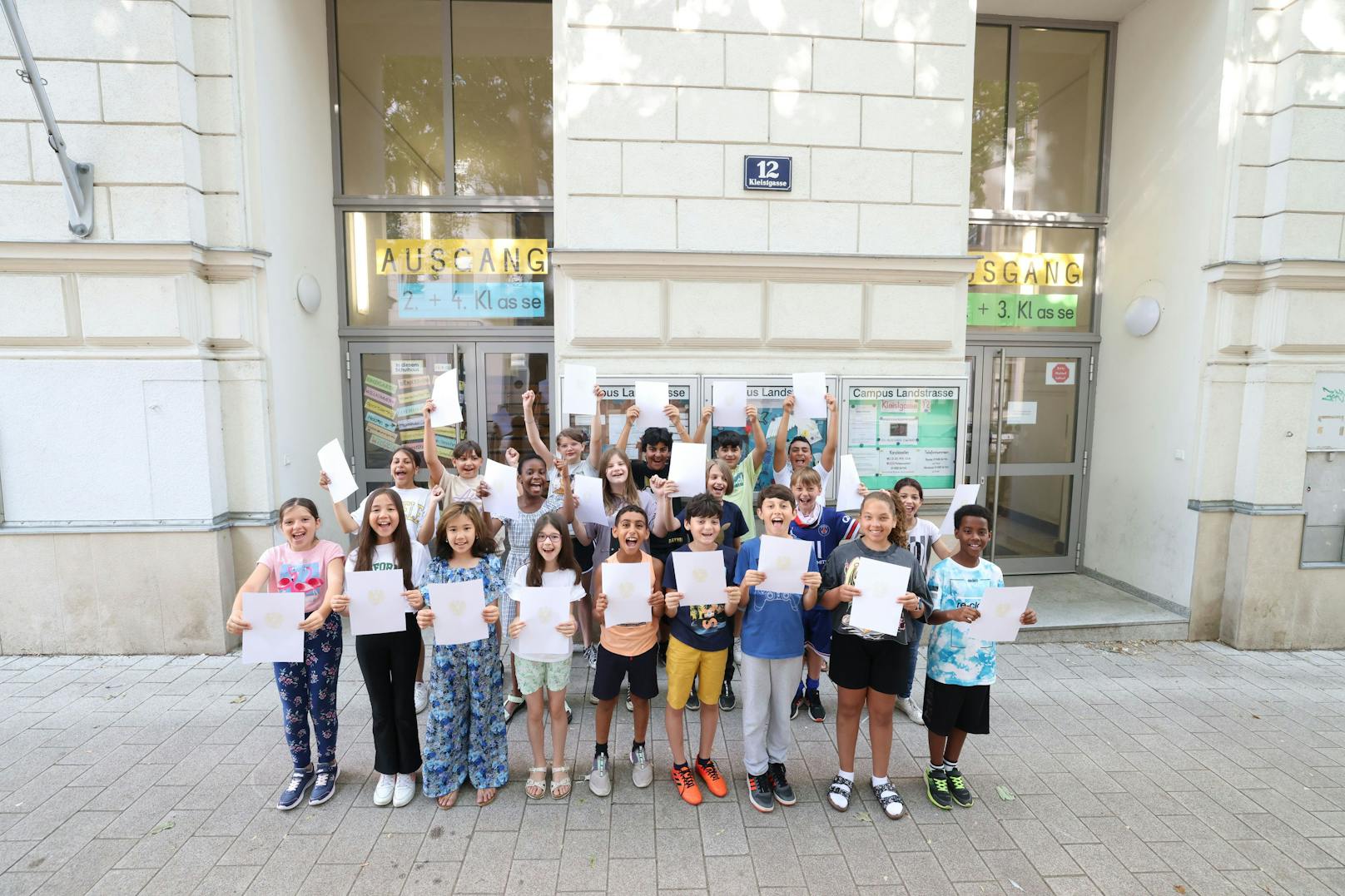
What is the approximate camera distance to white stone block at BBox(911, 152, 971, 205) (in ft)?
17.3

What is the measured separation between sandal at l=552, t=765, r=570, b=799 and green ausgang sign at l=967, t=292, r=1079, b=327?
6.07m

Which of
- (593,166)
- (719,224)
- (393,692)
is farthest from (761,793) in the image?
(593,166)

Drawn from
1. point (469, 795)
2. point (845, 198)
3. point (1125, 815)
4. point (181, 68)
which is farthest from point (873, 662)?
point (181, 68)

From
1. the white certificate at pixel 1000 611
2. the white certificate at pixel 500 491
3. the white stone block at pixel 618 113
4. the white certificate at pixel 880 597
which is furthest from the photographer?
the white stone block at pixel 618 113

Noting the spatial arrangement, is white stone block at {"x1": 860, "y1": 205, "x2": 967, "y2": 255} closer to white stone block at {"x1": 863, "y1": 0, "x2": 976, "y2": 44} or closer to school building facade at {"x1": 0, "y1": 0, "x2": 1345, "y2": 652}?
school building facade at {"x1": 0, "y1": 0, "x2": 1345, "y2": 652}

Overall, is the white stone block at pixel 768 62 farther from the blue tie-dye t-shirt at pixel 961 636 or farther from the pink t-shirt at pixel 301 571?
the pink t-shirt at pixel 301 571

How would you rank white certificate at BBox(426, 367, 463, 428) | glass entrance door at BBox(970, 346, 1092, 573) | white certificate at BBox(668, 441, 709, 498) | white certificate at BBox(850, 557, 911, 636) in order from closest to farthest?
white certificate at BBox(850, 557, 911, 636)
white certificate at BBox(668, 441, 709, 498)
white certificate at BBox(426, 367, 463, 428)
glass entrance door at BBox(970, 346, 1092, 573)

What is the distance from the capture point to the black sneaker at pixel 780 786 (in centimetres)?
Answer: 331

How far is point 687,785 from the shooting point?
11.0ft

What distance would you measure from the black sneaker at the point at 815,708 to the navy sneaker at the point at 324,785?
9.70 feet

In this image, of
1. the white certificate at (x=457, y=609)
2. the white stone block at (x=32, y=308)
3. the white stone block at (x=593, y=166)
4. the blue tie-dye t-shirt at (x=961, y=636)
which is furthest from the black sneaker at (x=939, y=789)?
the white stone block at (x=32, y=308)

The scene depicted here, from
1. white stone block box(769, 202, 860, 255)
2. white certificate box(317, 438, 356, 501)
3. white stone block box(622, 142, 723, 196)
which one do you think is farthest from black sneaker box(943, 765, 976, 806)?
white stone block box(622, 142, 723, 196)

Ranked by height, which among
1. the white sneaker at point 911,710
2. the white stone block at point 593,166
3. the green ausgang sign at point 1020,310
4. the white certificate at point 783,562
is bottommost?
the white sneaker at point 911,710

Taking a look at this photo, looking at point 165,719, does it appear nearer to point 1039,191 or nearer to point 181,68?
point 181,68
